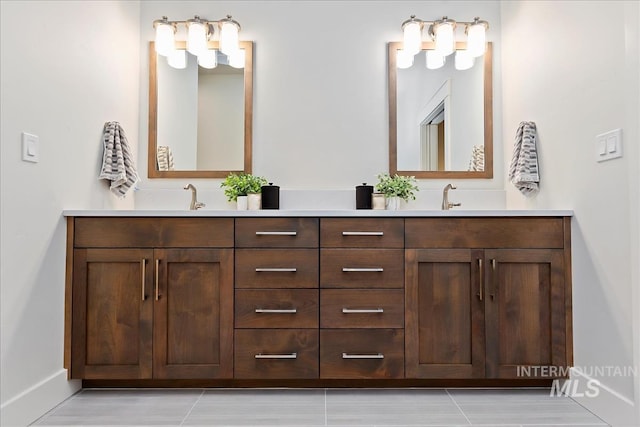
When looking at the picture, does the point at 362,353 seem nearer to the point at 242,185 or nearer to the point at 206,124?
the point at 242,185

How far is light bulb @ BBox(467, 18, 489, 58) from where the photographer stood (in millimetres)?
2625

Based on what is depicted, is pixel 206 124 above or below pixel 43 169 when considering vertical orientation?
above

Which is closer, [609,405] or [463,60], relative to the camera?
[609,405]

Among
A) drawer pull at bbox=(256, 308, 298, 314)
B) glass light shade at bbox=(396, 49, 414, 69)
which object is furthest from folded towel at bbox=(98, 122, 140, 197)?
glass light shade at bbox=(396, 49, 414, 69)

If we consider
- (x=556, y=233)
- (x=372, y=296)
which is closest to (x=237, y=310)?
(x=372, y=296)

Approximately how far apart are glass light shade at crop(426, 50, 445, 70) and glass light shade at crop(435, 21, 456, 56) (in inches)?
1.4

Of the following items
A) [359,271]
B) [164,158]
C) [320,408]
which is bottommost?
[320,408]

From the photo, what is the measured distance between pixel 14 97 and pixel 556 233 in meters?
2.28

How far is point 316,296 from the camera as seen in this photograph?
207 centimetres

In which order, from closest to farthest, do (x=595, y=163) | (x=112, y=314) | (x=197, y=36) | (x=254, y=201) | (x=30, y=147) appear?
(x=30, y=147)
(x=595, y=163)
(x=112, y=314)
(x=254, y=201)
(x=197, y=36)

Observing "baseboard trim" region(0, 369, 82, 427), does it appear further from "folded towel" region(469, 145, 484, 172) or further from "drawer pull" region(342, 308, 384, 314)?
"folded towel" region(469, 145, 484, 172)

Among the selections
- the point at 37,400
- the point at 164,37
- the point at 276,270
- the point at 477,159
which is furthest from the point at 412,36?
the point at 37,400

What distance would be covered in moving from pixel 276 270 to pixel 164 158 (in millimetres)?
1102

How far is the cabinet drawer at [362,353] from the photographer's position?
205 centimetres
